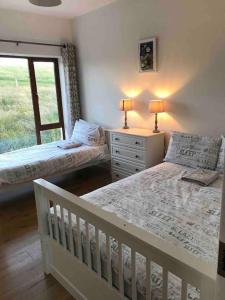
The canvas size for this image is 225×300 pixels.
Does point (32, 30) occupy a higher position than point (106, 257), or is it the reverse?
point (32, 30)

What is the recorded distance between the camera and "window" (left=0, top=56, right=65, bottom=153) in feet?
13.2

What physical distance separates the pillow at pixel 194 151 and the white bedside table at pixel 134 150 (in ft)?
1.07

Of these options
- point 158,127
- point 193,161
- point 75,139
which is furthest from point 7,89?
point 193,161

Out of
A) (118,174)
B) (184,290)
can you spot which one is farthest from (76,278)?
(118,174)

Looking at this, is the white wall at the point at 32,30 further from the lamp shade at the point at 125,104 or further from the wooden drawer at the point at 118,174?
the wooden drawer at the point at 118,174

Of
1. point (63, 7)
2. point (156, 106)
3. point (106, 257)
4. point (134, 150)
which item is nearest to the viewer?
point (106, 257)

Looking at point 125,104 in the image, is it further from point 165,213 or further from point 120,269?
point 120,269

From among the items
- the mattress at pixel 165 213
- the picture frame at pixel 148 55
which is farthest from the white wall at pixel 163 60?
the mattress at pixel 165 213

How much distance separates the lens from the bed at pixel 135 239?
3.29 ft

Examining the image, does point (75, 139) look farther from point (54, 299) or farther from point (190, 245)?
point (190, 245)

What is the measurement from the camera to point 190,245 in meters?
1.35

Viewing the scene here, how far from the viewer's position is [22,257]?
214cm

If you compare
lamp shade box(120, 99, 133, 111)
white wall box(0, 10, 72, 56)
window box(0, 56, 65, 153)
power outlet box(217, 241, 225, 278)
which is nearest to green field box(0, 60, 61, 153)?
window box(0, 56, 65, 153)

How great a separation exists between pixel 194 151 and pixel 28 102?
3.00 meters
